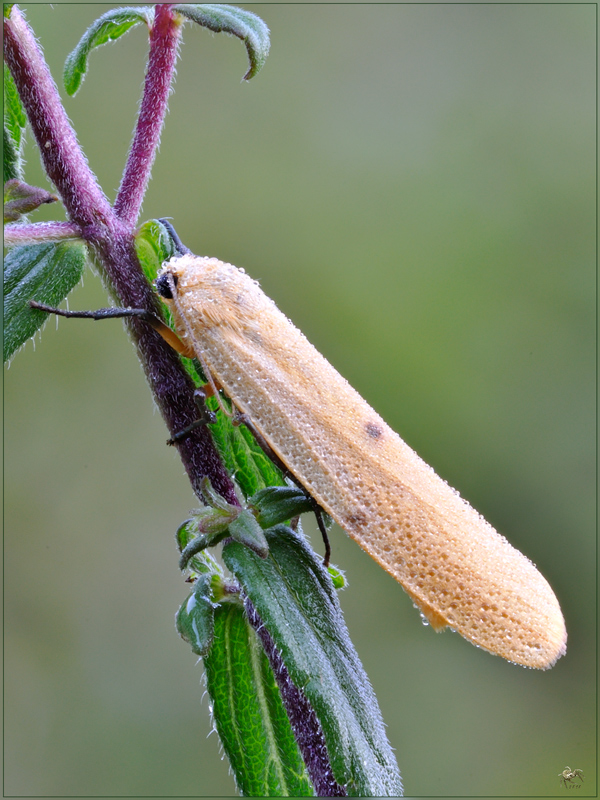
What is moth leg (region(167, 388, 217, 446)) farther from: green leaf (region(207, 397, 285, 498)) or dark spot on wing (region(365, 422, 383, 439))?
dark spot on wing (region(365, 422, 383, 439))

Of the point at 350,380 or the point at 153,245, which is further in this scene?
the point at 350,380

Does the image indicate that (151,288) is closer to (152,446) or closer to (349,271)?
(152,446)

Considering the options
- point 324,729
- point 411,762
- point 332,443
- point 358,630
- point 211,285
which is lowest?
point 411,762

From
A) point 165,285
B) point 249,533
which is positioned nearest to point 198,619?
point 249,533

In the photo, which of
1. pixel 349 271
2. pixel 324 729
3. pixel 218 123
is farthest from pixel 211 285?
pixel 218 123

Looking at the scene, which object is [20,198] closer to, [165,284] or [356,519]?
[165,284]

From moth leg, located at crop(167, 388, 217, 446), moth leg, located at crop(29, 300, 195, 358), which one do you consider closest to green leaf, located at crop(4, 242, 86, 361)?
moth leg, located at crop(29, 300, 195, 358)
